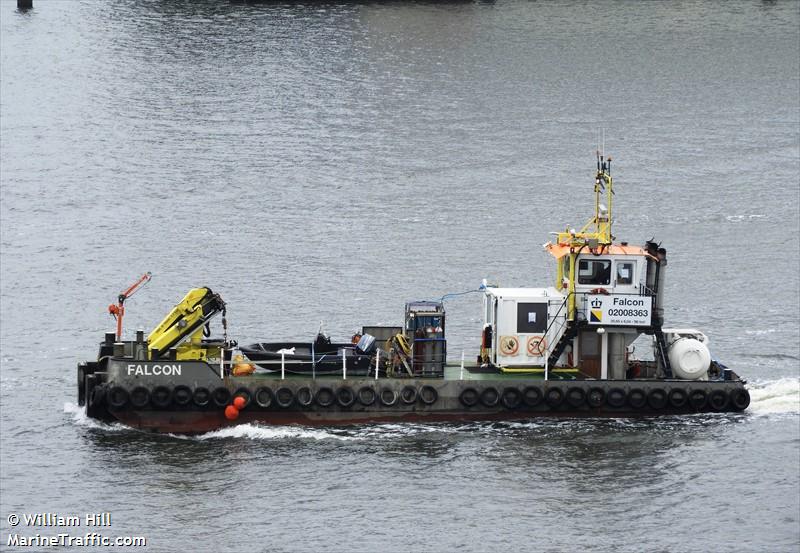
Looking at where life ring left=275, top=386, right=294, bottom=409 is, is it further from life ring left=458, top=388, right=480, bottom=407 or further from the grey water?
life ring left=458, top=388, right=480, bottom=407

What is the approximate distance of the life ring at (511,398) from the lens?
41.9 meters

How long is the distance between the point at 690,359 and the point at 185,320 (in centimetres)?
1387

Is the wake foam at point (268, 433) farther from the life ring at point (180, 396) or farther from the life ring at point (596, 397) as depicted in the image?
the life ring at point (596, 397)

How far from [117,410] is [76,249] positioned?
1009 inches

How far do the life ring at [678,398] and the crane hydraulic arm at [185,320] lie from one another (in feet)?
40.9

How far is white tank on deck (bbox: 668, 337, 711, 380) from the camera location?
4259 cm

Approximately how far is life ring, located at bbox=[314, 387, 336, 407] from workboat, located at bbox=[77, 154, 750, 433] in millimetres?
27

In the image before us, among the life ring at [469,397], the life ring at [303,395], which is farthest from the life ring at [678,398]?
the life ring at [303,395]

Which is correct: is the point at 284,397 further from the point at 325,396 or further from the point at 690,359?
the point at 690,359

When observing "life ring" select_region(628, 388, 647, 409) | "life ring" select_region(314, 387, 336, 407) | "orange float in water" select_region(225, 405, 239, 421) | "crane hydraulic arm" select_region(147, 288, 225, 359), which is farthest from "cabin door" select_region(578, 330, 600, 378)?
"crane hydraulic arm" select_region(147, 288, 225, 359)

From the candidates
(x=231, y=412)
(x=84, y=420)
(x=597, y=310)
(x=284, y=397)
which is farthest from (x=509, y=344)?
(x=84, y=420)

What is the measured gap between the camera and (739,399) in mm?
42562

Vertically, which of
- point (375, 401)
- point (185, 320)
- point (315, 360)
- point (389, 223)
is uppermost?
point (389, 223)

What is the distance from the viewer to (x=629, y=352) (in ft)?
144
